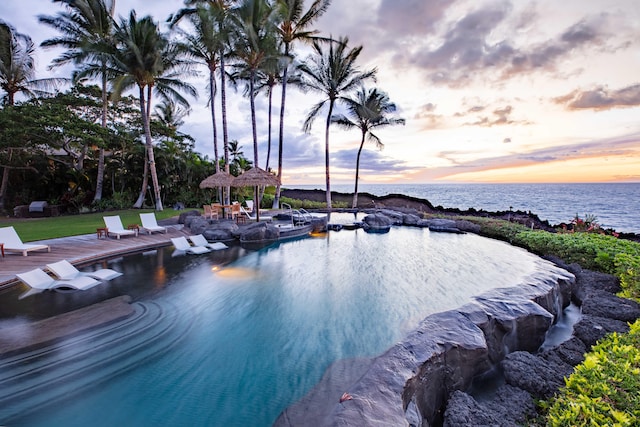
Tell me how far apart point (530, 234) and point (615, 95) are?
207 inches

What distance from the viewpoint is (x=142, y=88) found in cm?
1454

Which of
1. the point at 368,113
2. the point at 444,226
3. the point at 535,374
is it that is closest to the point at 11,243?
the point at 535,374

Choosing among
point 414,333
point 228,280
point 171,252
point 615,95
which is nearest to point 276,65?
point 171,252

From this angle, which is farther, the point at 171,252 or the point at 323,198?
the point at 323,198

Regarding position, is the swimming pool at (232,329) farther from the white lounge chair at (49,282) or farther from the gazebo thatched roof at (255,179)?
the gazebo thatched roof at (255,179)

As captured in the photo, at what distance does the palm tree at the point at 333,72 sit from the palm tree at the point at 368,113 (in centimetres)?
86

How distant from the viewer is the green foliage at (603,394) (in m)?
1.93

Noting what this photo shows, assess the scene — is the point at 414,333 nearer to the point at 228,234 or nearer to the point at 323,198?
Result: the point at 228,234

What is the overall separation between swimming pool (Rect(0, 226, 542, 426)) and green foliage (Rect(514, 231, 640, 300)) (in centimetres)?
72

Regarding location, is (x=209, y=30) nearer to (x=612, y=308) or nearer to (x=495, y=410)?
(x=495, y=410)

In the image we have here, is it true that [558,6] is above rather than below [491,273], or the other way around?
above

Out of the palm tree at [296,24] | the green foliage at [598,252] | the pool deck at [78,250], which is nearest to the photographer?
the green foliage at [598,252]

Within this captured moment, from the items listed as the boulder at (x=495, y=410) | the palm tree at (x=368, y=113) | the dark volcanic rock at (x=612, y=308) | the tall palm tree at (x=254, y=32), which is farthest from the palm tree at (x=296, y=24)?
the boulder at (x=495, y=410)

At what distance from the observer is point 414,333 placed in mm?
3621
